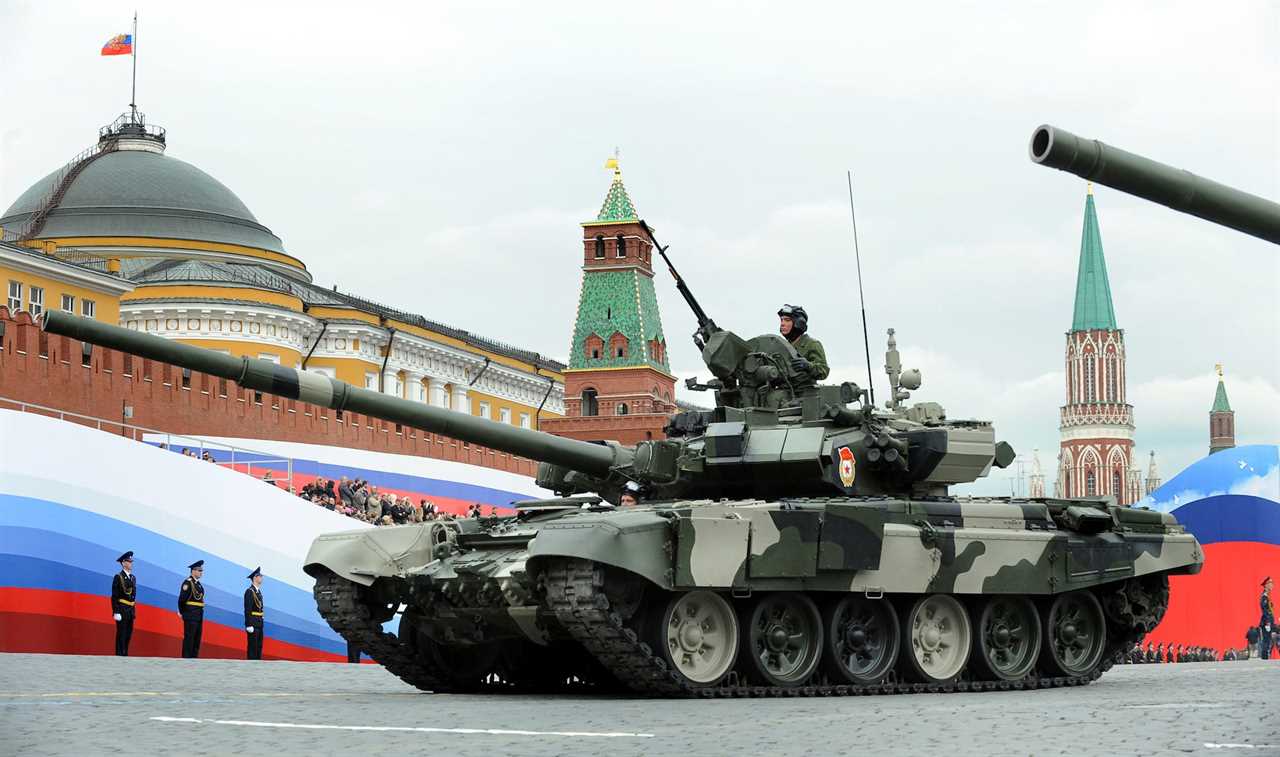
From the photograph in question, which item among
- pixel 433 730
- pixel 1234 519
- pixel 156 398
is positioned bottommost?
pixel 433 730

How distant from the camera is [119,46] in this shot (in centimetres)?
3750

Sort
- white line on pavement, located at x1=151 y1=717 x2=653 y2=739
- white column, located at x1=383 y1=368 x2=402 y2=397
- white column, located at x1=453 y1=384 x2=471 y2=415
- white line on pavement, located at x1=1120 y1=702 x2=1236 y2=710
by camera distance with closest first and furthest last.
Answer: white line on pavement, located at x1=151 y1=717 x2=653 y2=739, white line on pavement, located at x1=1120 y1=702 x2=1236 y2=710, white column, located at x1=383 y1=368 x2=402 y2=397, white column, located at x1=453 y1=384 x2=471 y2=415

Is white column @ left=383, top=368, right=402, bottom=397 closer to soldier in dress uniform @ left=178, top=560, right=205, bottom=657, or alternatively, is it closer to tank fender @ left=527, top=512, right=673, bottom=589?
soldier in dress uniform @ left=178, top=560, right=205, bottom=657

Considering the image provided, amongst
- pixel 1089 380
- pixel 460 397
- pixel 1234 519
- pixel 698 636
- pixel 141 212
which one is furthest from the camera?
pixel 1089 380

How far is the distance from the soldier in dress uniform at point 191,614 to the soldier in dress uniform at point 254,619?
3.14 feet

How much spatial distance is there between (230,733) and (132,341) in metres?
4.61

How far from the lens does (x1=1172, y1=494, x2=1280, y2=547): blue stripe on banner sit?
39438mm

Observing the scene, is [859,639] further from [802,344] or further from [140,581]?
[140,581]

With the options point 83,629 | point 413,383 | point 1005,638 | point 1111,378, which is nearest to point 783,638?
point 1005,638

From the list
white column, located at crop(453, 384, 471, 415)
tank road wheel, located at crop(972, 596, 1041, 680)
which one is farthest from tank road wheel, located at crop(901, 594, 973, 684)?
white column, located at crop(453, 384, 471, 415)

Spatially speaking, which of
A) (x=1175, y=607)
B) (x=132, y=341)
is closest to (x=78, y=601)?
(x=132, y=341)

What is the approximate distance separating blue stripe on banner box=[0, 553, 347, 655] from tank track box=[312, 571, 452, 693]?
6.90 meters

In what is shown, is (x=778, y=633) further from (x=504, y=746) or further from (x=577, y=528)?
(x=504, y=746)

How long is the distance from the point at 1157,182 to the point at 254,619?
61.1 feet
